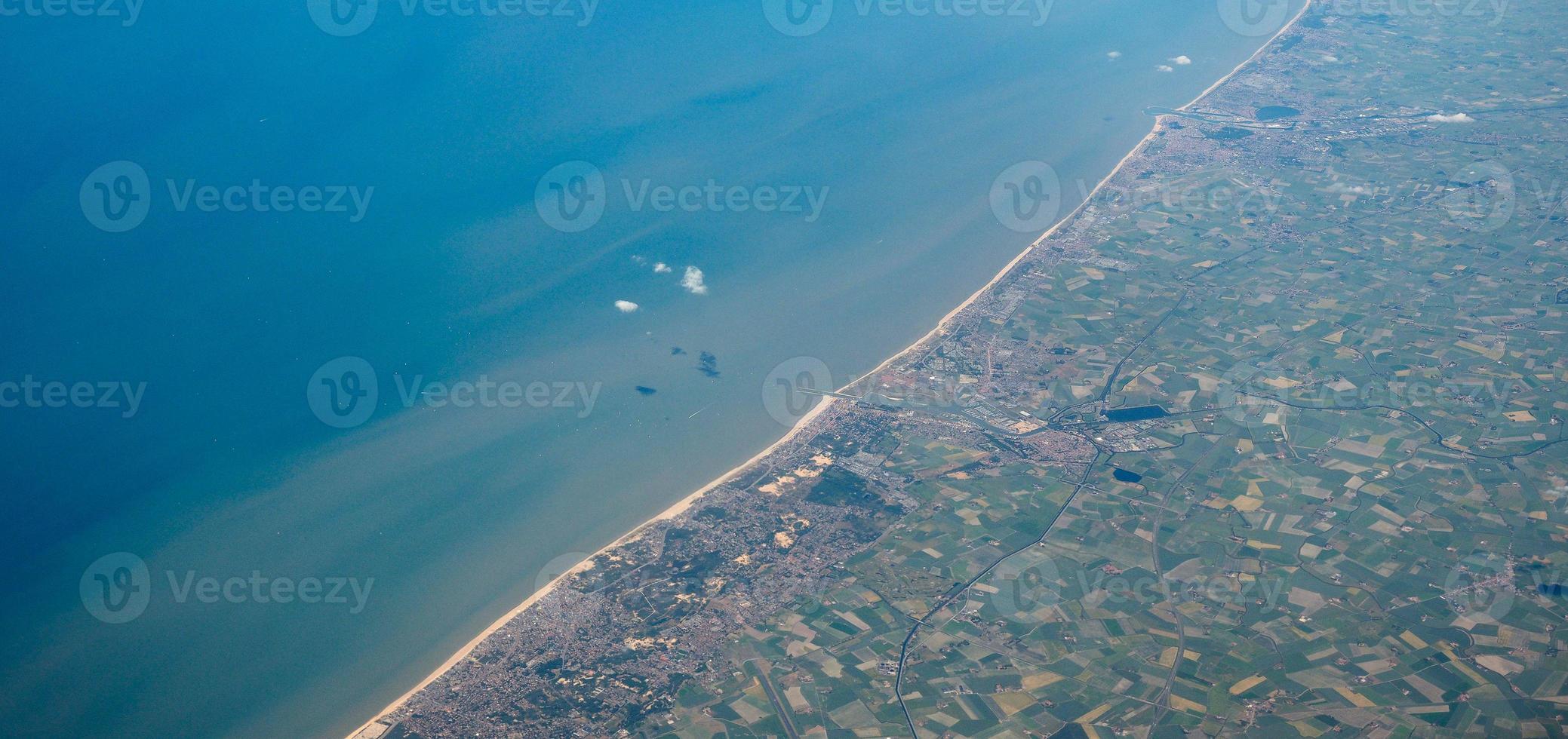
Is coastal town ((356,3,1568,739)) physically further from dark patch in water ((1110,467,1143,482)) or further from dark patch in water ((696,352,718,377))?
dark patch in water ((696,352,718,377))

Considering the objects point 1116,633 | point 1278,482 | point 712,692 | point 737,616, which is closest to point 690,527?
point 737,616

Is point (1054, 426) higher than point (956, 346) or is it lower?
lower

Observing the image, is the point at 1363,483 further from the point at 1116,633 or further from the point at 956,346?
the point at 956,346

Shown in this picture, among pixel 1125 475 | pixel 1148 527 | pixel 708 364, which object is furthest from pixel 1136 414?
pixel 708 364

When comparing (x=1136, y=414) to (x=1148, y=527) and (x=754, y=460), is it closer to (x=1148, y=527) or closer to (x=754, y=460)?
(x=1148, y=527)

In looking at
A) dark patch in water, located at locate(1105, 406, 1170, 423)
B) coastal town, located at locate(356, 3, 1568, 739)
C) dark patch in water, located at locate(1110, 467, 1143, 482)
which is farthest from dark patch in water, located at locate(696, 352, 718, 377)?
dark patch in water, located at locate(1110, 467, 1143, 482)

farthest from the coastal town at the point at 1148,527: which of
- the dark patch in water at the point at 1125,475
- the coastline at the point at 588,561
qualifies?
the coastline at the point at 588,561
